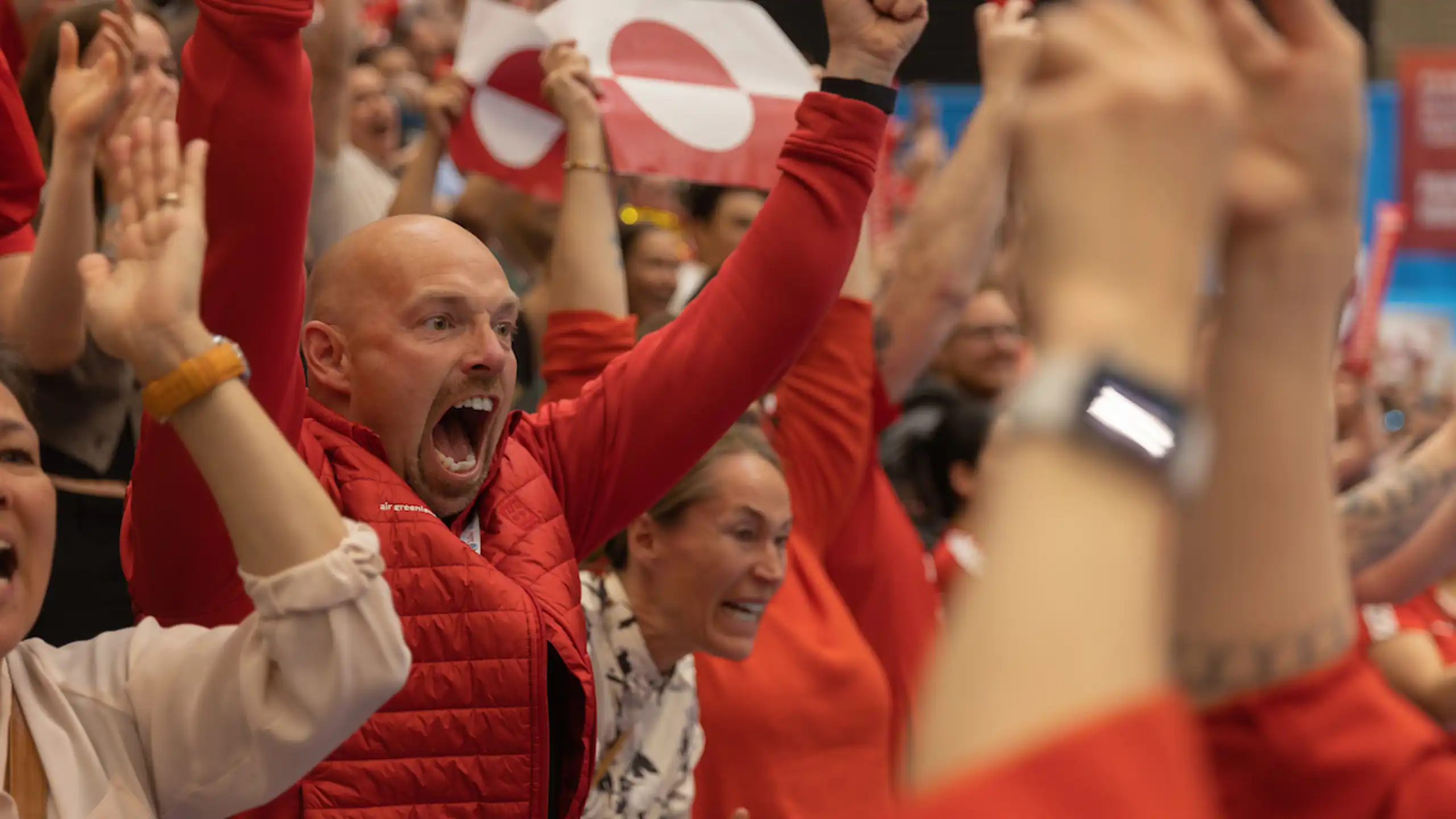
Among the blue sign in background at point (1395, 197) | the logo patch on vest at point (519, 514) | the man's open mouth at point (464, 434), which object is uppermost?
the man's open mouth at point (464, 434)

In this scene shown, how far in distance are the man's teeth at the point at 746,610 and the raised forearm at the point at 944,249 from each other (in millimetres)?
513

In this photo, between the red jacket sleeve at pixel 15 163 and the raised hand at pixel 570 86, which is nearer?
the red jacket sleeve at pixel 15 163

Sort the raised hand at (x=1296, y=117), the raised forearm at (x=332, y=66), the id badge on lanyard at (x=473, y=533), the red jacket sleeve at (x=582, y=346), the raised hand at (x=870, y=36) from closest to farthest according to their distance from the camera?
the raised hand at (x=1296, y=117), the id badge on lanyard at (x=473, y=533), the raised hand at (x=870, y=36), the red jacket sleeve at (x=582, y=346), the raised forearm at (x=332, y=66)

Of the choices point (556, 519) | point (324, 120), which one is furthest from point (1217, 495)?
point (324, 120)

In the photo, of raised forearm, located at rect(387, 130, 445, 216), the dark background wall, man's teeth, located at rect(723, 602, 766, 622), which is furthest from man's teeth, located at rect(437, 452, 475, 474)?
the dark background wall

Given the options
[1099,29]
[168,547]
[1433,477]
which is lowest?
[1433,477]

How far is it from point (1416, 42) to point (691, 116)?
14.2 m

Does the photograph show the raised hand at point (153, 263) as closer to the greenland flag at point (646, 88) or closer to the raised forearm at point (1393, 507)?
the raised forearm at point (1393, 507)

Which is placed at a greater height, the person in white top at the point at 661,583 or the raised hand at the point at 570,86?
the raised hand at the point at 570,86

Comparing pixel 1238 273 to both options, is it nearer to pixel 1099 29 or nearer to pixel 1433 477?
pixel 1099 29

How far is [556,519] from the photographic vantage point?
1872 millimetres

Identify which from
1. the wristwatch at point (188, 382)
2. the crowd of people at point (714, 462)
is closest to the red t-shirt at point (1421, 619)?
the crowd of people at point (714, 462)

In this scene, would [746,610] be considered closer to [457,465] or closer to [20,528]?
[457,465]

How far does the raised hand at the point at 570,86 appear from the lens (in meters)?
2.59
